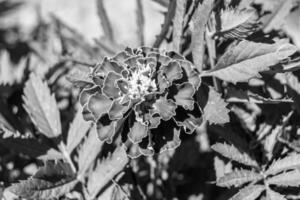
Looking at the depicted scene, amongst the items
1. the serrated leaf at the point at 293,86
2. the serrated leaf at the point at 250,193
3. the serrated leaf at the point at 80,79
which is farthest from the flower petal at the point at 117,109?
the serrated leaf at the point at 293,86

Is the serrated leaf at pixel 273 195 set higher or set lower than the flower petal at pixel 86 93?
lower

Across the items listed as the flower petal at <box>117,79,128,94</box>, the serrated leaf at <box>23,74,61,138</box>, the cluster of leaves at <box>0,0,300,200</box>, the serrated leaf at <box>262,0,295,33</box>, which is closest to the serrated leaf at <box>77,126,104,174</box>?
the cluster of leaves at <box>0,0,300,200</box>

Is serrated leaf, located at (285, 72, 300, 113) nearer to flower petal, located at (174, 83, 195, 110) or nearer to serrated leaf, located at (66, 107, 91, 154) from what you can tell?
flower petal, located at (174, 83, 195, 110)

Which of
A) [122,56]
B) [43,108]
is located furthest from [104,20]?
[122,56]

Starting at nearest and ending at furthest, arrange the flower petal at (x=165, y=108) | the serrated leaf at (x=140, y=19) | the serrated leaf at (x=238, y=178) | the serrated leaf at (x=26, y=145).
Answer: the flower petal at (x=165, y=108), the serrated leaf at (x=238, y=178), the serrated leaf at (x=26, y=145), the serrated leaf at (x=140, y=19)

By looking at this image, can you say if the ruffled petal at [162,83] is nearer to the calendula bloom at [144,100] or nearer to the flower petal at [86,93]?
the calendula bloom at [144,100]

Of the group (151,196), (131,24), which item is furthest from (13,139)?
(131,24)
